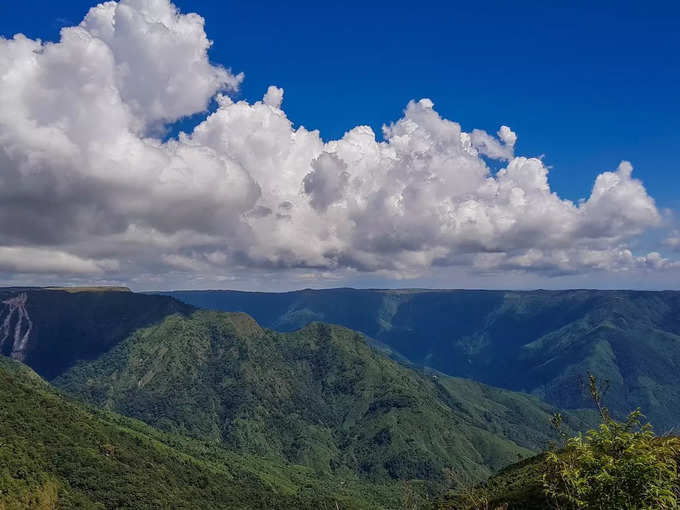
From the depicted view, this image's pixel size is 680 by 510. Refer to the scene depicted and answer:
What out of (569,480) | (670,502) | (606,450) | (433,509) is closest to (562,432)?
(606,450)

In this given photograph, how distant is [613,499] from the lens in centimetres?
2248

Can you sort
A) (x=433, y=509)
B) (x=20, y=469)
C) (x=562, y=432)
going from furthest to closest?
(x=20, y=469)
(x=433, y=509)
(x=562, y=432)

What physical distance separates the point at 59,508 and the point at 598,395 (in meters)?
234

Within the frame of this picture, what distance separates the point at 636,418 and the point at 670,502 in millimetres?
4277

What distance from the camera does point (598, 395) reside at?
23516 mm

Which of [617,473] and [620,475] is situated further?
[617,473]

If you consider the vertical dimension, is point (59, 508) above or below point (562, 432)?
below

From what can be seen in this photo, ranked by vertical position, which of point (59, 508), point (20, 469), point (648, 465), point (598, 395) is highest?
point (598, 395)

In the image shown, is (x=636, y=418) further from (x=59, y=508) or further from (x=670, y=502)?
(x=59, y=508)

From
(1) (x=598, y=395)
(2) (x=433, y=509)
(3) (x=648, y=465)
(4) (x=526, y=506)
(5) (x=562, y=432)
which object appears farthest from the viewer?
(2) (x=433, y=509)

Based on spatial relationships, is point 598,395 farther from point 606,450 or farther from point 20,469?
point 20,469

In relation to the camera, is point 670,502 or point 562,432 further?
point 562,432

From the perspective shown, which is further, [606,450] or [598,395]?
[606,450]

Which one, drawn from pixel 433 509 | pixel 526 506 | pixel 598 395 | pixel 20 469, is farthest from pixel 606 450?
pixel 20 469
